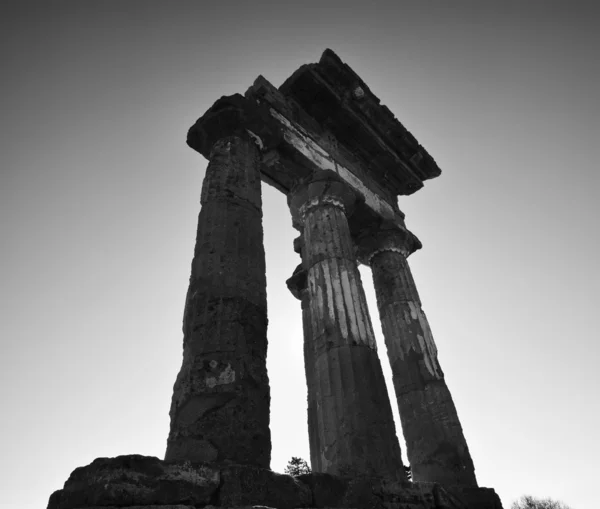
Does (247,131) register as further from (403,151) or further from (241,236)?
(403,151)

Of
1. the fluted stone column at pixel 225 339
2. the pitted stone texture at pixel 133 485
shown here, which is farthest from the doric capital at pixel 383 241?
the pitted stone texture at pixel 133 485

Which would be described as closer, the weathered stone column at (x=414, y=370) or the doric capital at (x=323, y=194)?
the weathered stone column at (x=414, y=370)

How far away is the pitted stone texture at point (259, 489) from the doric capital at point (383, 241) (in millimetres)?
7752

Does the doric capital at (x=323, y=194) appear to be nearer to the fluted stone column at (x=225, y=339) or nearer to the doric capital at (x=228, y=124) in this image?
the doric capital at (x=228, y=124)

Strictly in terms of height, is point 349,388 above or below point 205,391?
above

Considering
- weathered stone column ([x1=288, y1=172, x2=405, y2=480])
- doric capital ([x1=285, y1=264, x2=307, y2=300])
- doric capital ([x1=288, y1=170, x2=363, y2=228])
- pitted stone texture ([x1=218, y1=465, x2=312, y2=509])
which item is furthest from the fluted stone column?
doric capital ([x1=285, y1=264, x2=307, y2=300])

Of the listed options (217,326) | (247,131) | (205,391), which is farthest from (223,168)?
(205,391)

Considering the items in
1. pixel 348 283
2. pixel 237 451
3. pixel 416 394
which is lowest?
pixel 237 451

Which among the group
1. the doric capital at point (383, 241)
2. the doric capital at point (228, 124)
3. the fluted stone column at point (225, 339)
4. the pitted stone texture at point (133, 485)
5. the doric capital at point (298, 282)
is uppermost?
the doric capital at point (383, 241)

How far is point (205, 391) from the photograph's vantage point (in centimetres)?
411

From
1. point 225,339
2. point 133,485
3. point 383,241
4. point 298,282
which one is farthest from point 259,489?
point 383,241

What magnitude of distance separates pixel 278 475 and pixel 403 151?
10.4 meters

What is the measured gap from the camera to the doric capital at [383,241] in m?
10.8

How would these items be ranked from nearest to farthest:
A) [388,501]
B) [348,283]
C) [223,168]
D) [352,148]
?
1. [388,501]
2. [223,168]
3. [348,283]
4. [352,148]
